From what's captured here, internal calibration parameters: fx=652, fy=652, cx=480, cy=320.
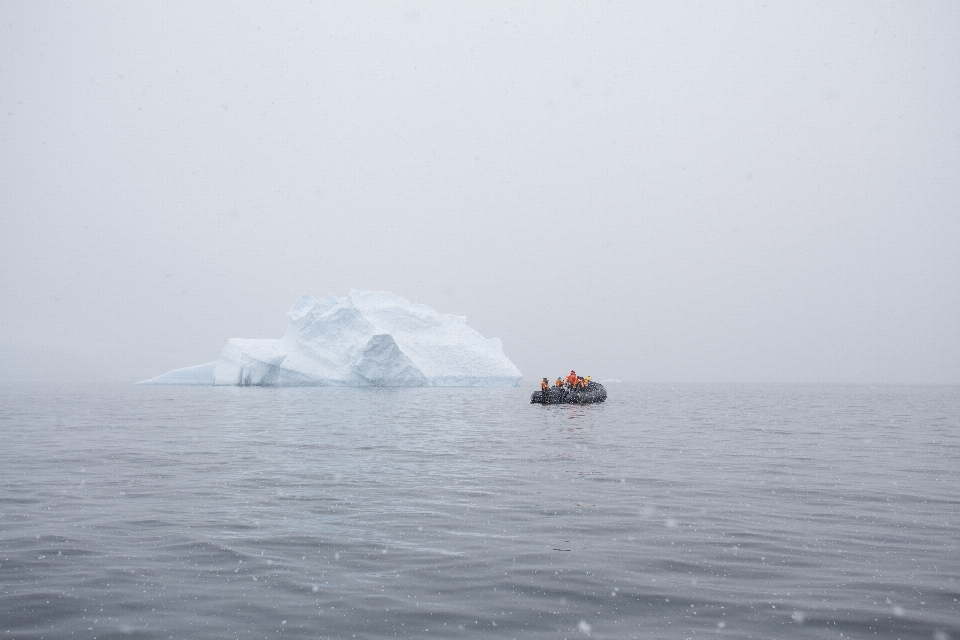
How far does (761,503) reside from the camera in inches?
423

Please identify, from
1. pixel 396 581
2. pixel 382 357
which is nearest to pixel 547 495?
pixel 396 581

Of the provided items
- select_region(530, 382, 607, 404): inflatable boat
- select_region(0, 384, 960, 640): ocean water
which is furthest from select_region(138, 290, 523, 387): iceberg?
select_region(0, 384, 960, 640): ocean water

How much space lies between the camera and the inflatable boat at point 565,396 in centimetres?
4056

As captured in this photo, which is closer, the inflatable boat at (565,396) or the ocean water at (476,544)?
the ocean water at (476,544)

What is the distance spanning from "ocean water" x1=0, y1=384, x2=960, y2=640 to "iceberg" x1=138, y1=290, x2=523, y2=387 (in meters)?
47.3

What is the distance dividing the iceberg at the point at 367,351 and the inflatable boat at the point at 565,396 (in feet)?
75.5

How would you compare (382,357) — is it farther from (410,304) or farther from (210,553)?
(210,553)

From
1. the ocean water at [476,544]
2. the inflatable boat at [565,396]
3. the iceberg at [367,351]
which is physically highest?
the iceberg at [367,351]

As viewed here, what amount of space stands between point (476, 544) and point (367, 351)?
55147 millimetres

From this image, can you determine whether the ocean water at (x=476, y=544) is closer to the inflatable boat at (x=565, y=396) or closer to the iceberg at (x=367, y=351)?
the inflatable boat at (x=565, y=396)

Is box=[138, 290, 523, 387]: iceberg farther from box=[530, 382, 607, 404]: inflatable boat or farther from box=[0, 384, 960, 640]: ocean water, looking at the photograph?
box=[0, 384, 960, 640]: ocean water

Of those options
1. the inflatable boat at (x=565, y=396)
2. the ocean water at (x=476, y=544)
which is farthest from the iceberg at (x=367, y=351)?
the ocean water at (x=476, y=544)

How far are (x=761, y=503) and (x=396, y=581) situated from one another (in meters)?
6.88

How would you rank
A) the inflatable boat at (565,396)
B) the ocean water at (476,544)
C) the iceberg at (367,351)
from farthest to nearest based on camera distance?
1. the iceberg at (367,351)
2. the inflatable boat at (565,396)
3. the ocean water at (476,544)
